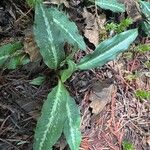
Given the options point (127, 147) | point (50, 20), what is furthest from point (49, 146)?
point (50, 20)

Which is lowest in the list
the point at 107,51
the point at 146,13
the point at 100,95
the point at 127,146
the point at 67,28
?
the point at 127,146

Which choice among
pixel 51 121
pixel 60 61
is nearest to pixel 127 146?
pixel 51 121

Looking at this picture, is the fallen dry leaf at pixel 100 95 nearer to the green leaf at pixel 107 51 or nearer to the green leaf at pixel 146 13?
the green leaf at pixel 107 51

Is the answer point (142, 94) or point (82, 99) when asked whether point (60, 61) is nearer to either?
point (82, 99)

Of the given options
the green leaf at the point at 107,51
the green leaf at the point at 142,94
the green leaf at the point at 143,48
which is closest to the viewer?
the green leaf at the point at 107,51

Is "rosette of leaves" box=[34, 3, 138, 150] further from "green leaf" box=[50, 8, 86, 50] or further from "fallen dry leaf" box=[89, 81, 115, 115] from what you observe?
"fallen dry leaf" box=[89, 81, 115, 115]

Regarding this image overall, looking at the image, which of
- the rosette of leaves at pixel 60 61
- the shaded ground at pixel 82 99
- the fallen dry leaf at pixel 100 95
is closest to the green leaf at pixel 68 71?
the rosette of leaves at pixel 60 61

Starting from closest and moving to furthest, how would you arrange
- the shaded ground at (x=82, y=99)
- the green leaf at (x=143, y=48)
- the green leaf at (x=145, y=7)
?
1. the shaded ground at (x=82, y=99)
2. the green leaf at (x=143, y=48)
3. the green leaf at (x=145, y=7)

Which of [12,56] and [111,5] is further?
[111,5]
